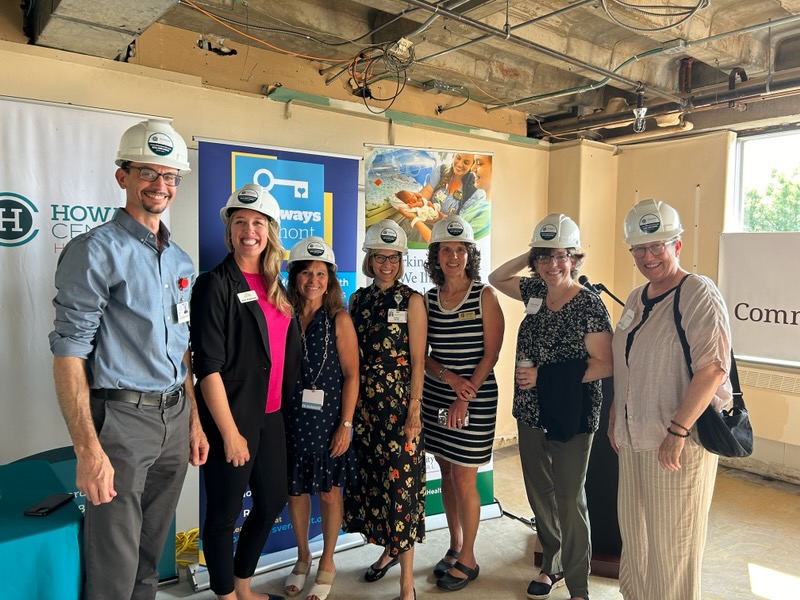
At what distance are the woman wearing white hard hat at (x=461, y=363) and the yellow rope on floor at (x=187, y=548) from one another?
54.0 inches

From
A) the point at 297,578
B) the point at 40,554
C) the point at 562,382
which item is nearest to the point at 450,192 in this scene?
the point at 562,382

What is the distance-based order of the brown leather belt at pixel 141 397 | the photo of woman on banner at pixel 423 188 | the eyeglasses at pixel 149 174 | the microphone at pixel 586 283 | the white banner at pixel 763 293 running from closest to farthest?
the brown leather belt at pixel 141 397
the eyeglasses at pixel 149 174
the microphone at pixel 586 283
the photo of woman on banner at pixel 423 188
the white banner at pixel 763 293

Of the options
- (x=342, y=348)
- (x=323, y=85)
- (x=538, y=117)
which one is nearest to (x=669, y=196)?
(x=538, y=117)

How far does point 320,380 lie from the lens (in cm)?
236

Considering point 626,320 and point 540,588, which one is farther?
point 540,588

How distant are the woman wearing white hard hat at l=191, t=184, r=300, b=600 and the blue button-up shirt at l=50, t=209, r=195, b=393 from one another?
0.69 feet

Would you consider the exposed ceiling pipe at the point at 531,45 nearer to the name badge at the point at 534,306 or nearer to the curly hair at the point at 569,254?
the curly hair at the point at 569,254

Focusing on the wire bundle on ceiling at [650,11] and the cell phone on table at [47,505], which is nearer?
the cell phone on table at [47,505]

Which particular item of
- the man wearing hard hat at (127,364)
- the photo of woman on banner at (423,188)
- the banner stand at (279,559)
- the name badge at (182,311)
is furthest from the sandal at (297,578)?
the photo of woman on banner at (423,188)

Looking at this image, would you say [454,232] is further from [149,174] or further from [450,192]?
[149,174]

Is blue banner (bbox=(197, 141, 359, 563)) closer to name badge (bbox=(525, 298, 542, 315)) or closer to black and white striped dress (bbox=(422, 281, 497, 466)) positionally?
black and white striped dress (bbox=(422, 281, 497, 466))

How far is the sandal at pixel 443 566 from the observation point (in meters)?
2.78

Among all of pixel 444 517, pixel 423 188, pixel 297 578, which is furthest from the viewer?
pixel 423 188

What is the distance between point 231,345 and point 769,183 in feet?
14.9
